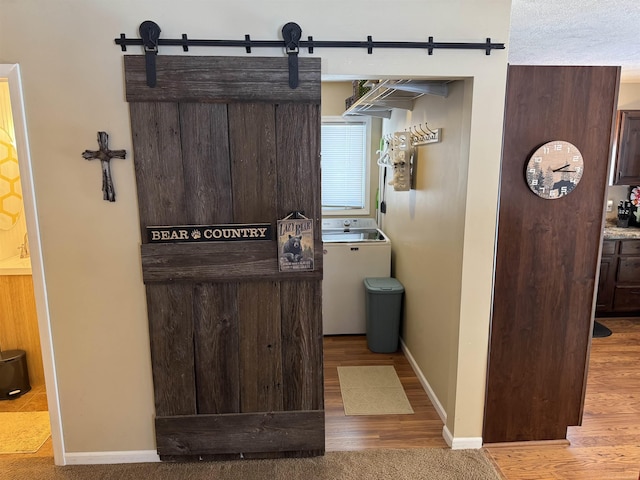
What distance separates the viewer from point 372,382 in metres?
3.19

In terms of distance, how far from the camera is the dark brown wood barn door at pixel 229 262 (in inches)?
79.9

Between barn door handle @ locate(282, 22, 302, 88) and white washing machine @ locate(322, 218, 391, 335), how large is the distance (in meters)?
1.99

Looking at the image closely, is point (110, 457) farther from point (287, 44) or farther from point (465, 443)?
point (287, 44)

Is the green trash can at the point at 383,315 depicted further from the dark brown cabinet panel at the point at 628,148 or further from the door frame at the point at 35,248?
the dark brown cabinet panel at the point at 628,148

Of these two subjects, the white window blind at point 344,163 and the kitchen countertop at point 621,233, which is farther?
the white window blind at point 344,163

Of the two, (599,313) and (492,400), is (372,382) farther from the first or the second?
(599,313)

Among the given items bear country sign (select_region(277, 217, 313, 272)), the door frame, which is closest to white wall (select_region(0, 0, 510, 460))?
the door frame

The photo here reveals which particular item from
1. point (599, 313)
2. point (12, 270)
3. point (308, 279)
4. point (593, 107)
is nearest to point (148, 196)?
point (308, 279)

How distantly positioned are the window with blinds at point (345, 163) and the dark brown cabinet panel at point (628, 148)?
252 cm

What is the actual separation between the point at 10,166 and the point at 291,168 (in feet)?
7.89

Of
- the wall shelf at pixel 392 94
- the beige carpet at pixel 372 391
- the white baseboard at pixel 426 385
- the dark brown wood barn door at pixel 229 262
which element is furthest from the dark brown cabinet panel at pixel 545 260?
the dark brown wood barn door at pixel 229 262

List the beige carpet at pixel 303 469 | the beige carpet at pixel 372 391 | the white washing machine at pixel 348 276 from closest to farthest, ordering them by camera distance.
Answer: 1. the beige carpet at pixel 303 469
2. the beige carpet at pixel 372 391
3. the white washing machine at pixel 348 276

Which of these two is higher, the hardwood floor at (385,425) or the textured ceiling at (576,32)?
the textured ceiling at (576,32)

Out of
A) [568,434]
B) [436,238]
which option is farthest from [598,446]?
[436,238]
